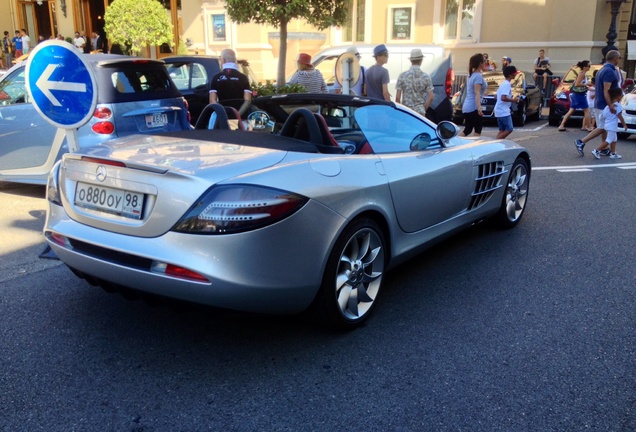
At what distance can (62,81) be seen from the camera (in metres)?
4.54

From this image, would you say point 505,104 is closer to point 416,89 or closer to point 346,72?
point 416,89

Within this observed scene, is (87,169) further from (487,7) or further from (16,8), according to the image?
(16,8)

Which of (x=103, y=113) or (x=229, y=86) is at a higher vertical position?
(x=229, y=86)

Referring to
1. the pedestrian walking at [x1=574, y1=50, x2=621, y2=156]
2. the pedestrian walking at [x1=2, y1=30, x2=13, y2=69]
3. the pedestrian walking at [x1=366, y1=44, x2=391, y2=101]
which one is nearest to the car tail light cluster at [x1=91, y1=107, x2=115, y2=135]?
the pedestrian walking at [x1=366, y1=44, x2=391, y2=101]

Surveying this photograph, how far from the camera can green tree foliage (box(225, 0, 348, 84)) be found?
12578 mm

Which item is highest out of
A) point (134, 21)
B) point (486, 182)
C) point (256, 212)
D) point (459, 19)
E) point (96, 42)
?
point (459, 19)

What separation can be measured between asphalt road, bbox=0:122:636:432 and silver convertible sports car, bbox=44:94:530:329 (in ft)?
0.85

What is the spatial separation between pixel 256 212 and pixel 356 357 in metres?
1.03

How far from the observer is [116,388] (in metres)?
3.08

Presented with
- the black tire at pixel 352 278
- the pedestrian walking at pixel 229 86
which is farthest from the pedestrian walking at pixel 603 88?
the black tire at pixel 352 278

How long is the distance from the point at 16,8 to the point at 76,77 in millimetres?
31371

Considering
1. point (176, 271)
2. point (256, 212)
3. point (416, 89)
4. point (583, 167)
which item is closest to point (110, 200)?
point (176, 271)

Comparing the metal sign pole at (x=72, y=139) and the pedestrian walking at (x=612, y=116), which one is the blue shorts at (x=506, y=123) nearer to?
the pedestrian walking at (x=612, y=116)

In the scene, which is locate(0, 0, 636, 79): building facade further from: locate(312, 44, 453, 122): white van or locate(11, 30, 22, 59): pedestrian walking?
locate(312, 44, 453, 122): white van
